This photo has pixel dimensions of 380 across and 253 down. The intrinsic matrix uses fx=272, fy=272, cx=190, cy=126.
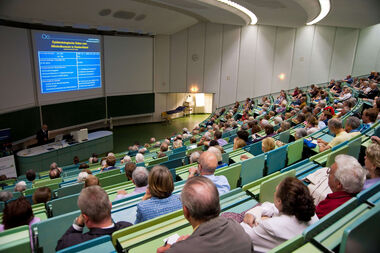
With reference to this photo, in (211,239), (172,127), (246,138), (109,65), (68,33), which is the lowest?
(172,127)

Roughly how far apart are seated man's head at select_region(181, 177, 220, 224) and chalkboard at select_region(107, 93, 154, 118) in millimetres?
12689

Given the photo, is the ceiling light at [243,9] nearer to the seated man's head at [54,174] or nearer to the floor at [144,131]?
the floor at [144,131]

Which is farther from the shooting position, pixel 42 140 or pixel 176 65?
pixel 176 65

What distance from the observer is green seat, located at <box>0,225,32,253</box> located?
204 cm

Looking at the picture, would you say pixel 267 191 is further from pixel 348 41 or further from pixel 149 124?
pixel 348 41

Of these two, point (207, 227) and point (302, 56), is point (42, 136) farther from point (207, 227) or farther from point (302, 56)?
point (302, 56)

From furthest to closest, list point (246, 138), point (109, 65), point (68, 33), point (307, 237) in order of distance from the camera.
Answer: point (109, 65), point (68, 33), point (246, 138), point (307, 237)

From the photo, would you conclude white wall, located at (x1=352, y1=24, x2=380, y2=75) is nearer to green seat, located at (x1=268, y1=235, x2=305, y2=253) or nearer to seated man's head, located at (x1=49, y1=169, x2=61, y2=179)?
seated man's head, located at (x1=49, y1=169, x2=61, y2=179)

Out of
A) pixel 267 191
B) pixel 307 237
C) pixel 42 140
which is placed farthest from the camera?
pixel 42 140

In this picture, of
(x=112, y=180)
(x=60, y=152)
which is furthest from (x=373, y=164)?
(x=60, y=152)

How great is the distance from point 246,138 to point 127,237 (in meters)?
4.16

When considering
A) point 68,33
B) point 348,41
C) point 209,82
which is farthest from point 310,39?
point 68,33

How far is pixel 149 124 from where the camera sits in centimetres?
1561

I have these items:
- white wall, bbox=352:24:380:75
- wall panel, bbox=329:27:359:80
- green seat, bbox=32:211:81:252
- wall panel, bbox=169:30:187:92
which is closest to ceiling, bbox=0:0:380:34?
wall panel, bbox=169:30:187:92
